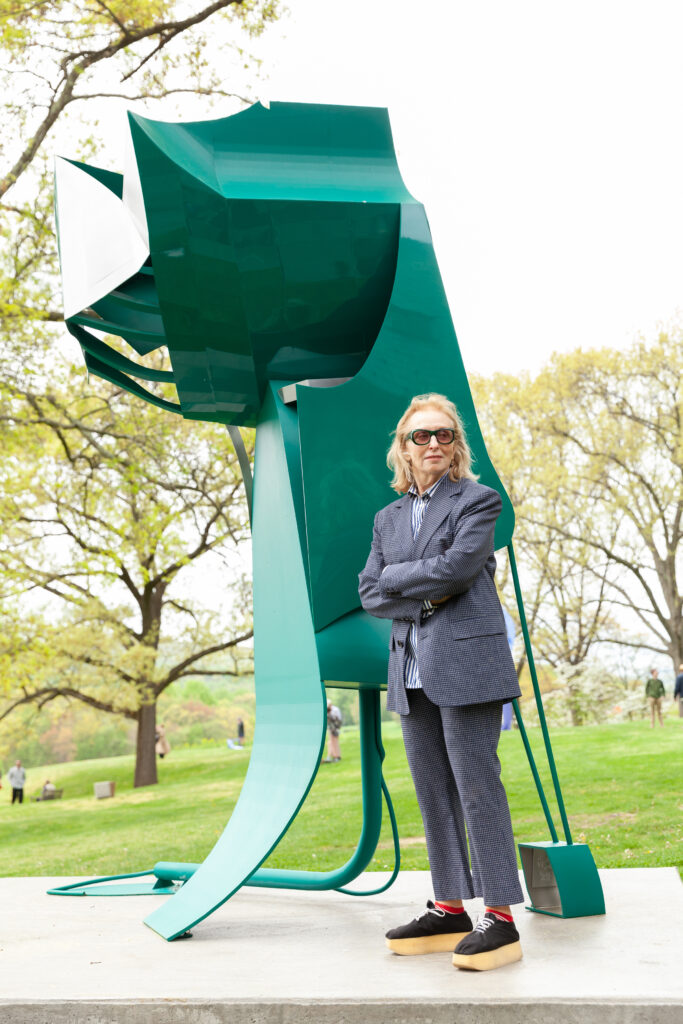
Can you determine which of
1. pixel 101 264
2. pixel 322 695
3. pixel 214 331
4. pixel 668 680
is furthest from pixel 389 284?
pixel 668 680

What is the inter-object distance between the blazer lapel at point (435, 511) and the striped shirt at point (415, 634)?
26 mm

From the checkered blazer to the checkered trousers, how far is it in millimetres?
109

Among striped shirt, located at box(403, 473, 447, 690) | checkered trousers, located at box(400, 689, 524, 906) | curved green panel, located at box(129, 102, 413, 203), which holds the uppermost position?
curved green panel, located at box(129, 102, 413, 203)

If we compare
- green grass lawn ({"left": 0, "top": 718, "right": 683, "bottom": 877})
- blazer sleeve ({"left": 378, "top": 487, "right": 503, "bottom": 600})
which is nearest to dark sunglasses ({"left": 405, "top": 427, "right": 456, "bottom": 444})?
blazer sleeve ({"left": 378, "top": 487, "right": 503, "bottom": 600})

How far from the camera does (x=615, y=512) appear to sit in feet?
79.3

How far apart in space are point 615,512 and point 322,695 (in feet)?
71.2

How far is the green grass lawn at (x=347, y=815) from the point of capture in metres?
9.33

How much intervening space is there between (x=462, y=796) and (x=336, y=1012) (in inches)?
29.8

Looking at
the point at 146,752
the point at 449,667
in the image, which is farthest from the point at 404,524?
the point at 146,752

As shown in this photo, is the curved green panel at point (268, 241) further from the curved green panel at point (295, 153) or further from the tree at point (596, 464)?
the tree at point (596, 464)

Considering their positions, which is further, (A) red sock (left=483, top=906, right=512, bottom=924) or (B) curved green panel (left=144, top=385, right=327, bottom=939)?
(B) curved green panel (left=144, top=385, right=327, bottom=939)

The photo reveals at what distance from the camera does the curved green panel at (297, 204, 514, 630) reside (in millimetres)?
3758

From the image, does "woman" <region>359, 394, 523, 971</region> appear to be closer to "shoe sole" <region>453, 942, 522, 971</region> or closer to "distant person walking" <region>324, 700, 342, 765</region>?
"shoe sole" <region>453, 942, 522, 971</region>

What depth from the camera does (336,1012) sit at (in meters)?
2.56
